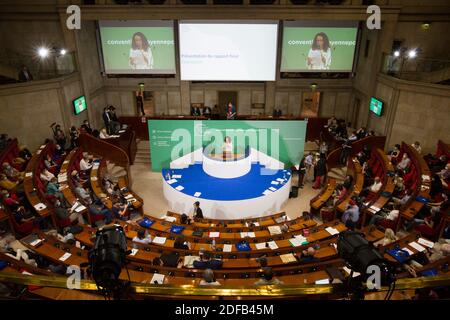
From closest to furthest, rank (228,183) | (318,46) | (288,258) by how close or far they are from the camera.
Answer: (288,258), (228,183), (318,46)

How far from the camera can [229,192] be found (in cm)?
1265

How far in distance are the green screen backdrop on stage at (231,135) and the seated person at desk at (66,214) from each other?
5080 millimetres

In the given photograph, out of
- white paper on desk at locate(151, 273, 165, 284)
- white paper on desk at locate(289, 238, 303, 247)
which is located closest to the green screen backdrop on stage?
white paper on desk at locate(289, 238, 303, 247)

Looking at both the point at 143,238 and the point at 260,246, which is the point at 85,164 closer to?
the point at 143,238

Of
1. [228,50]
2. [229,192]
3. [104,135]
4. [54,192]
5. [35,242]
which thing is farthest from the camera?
[228,50]

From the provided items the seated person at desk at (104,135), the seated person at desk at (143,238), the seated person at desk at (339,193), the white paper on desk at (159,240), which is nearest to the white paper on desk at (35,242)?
the seated person at desk at (143,238)

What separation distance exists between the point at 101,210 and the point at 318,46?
1410cm

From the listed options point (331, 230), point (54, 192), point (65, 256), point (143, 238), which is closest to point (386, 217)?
point (331, 230)

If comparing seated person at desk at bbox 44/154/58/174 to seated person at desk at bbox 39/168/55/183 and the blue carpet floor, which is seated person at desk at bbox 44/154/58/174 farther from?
the blue carpet floor

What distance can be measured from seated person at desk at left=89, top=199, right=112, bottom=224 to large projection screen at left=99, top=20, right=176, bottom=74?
33.8 feet

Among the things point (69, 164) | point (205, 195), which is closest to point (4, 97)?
point (69, 164)

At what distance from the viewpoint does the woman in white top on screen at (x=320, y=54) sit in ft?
59.4

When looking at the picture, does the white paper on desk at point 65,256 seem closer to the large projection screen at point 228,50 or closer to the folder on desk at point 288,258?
the folder on desk at point 288,258

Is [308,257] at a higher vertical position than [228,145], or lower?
lower
